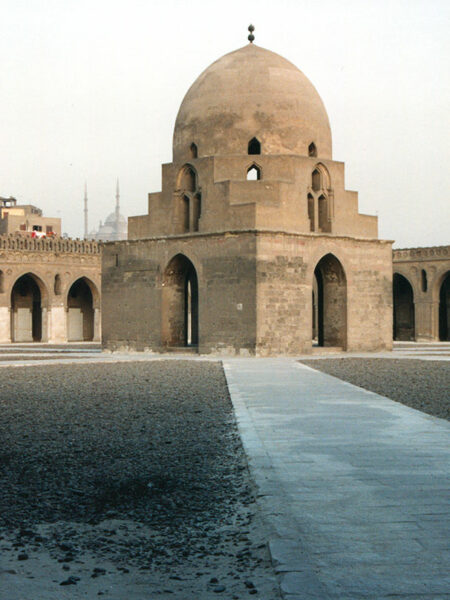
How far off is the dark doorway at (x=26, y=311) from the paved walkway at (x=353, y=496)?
3538 centimetres

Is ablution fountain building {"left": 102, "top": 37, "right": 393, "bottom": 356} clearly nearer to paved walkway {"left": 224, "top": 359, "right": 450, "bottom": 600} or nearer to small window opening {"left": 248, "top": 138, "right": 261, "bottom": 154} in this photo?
small window opening {"left": 248, "top": 138, "right": 261, "bottom": 154}

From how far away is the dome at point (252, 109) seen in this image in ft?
80.8

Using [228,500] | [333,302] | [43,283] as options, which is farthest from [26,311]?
[228,500]

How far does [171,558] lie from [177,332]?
69.1 feet

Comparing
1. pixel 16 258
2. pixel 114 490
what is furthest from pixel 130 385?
pixel 16 258

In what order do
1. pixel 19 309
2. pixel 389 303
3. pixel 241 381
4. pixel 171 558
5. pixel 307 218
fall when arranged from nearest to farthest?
pixel 171 558 < pixel 241 381 < pixel 307 218 < pixel 389 303 < pixel 19 309

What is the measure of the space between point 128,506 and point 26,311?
3983cm

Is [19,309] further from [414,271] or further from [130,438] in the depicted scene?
[130,438]

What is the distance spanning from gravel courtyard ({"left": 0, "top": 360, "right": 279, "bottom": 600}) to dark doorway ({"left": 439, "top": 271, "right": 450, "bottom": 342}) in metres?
33.7

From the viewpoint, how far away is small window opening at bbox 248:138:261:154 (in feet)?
81.3

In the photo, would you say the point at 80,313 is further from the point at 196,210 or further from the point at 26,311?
the point at 196,210

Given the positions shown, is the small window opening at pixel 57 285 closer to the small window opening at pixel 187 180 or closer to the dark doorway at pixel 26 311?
the dark doorway at pixel 26 311

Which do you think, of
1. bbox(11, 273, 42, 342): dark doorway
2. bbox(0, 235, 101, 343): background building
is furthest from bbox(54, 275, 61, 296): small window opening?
bbox(11, 273, 42, 342): dark doorway

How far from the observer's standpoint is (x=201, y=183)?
2431 cm
